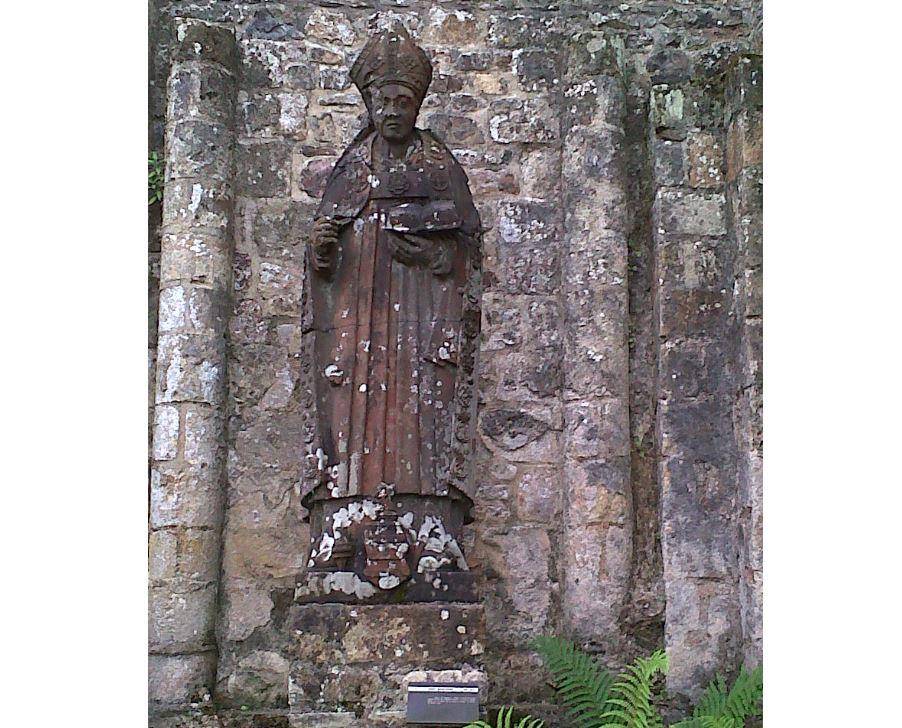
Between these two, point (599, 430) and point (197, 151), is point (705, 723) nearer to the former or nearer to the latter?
point (599, 430)

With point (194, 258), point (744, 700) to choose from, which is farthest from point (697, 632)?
point (194, 258)

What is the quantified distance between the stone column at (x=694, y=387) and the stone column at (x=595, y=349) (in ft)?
0.66

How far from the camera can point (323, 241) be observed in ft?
15.4

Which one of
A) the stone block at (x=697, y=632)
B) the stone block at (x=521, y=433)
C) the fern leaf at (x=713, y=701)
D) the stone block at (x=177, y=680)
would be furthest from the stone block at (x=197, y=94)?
the fern leaf at (x=713, y=701)

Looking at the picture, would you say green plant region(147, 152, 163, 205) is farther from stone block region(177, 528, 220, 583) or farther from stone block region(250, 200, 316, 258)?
stone block region(177, 528, 220, 583)

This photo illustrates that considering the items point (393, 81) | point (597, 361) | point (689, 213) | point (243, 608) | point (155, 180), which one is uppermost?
point (393, 81)

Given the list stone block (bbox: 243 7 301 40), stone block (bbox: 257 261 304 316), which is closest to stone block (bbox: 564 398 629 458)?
stone block (bbox: 257 261 304 316)

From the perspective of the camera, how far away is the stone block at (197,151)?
18.9 feet

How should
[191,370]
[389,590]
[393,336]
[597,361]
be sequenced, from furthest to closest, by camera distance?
1. [597,361]
2. [191,370]
3. [393,336]
4. [389,590]

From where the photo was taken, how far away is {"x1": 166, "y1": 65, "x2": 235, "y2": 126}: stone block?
19.0ft

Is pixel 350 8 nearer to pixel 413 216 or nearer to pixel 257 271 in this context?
pixel 257 271

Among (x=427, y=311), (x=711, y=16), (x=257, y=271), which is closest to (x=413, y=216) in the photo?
(x=427, y=311)

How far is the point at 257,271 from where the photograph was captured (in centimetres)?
582

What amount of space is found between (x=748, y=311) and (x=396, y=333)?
1.88 metres
